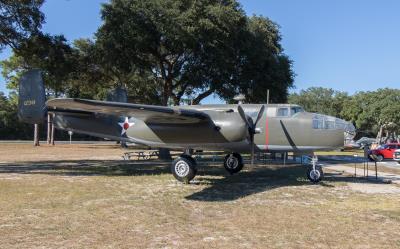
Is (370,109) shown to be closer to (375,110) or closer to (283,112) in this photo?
(375,110)

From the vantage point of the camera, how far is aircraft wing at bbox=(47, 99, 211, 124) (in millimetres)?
11969

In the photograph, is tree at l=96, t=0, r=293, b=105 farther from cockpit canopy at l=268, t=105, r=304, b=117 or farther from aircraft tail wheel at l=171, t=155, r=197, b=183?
aircraft tail wheel at l=171, t=155, r=197, b=183

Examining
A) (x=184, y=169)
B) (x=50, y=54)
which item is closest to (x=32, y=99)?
(x=50, y=54)

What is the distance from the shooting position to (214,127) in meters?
15.5

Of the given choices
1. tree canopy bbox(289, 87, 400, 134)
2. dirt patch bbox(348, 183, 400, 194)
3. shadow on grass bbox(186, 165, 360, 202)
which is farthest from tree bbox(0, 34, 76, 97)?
tree canopy bbox(289, 87, 400, 134)

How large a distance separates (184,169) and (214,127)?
6.22 feet

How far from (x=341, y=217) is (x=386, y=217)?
1.12 meters

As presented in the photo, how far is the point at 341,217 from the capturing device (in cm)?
1012

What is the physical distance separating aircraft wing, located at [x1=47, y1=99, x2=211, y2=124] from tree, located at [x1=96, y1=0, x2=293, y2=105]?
12.1 metres

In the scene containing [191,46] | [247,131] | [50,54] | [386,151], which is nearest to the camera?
[247,131]

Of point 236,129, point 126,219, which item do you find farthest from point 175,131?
point 126,219

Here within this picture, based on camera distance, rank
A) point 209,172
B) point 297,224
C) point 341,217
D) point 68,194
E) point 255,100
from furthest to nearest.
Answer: point 255,100, point 209,172, point 68,194, point 341,217, point 297,224

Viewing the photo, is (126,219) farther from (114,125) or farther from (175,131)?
(114,125)

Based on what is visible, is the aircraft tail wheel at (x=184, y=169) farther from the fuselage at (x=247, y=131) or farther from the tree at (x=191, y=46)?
the tree at (x=191, y=46)
